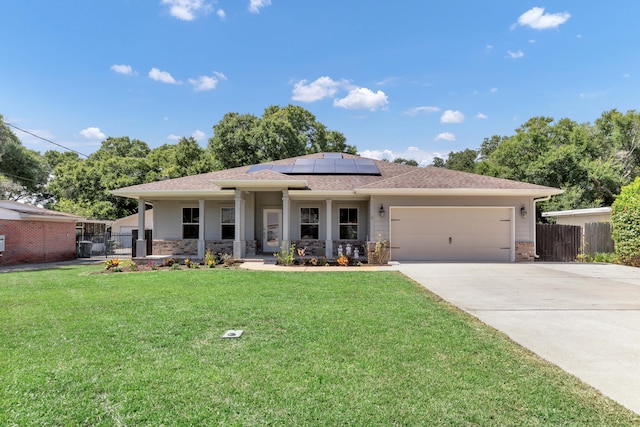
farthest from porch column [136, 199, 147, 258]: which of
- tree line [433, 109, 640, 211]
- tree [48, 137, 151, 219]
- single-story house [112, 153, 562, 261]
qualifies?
tree line [433, 109, 640, 211]

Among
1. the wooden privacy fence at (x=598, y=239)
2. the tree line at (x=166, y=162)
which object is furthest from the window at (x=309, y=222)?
the tree line at (x=166, y=162)

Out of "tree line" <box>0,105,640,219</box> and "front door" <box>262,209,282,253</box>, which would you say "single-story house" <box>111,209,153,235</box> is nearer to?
"tree line" <box>0,105,640,219</box>

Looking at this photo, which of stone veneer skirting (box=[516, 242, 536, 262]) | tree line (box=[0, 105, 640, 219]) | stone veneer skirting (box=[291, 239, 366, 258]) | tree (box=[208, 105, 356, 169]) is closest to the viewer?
stone veneer skirting (box=[516, 242, 536, 262])

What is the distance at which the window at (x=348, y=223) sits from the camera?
1504 centimetres

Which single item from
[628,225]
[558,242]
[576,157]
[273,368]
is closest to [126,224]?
[273,368]

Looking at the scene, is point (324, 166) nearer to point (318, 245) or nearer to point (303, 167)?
point (303, 167)

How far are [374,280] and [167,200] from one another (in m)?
10.3

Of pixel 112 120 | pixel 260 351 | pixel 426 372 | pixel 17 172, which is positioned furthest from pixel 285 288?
pixel 17 172

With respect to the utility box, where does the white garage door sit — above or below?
above

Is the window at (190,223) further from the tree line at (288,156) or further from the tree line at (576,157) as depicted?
the tree line at (576,157)

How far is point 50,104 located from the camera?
1742 cm

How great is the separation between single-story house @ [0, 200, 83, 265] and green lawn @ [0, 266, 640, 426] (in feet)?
32.4

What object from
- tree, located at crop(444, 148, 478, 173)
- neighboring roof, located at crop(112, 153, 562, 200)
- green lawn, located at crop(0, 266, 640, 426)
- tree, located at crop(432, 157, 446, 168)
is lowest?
green lawn, located at crop(0, 266, 640, 426)

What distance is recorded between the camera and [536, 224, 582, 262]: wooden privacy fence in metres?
14.3
